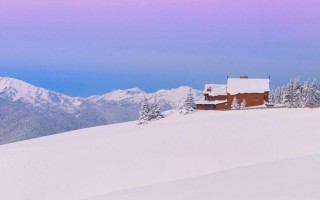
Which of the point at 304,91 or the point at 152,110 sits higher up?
the point at 304,91

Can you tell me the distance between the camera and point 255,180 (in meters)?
16.1

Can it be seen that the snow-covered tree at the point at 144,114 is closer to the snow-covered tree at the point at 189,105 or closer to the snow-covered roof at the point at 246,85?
the snow-covered tree at the point at 189,105

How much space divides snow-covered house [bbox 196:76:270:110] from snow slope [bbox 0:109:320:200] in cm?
3215

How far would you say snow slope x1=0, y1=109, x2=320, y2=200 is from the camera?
15.9 meters

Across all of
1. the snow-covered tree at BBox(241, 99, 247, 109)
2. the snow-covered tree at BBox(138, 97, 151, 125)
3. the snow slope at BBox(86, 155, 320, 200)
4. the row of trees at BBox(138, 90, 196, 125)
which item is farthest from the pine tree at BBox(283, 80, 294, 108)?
the snow slope at BBox(86, 155, 320, 200)

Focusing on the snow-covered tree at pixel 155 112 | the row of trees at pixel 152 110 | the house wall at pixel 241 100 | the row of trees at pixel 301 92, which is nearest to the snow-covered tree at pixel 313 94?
the row of trees at pixel 301 92

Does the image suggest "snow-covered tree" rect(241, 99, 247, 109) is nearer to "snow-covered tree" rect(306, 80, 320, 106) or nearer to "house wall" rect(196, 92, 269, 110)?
"house wall" rect(196, 92, 269, 110)

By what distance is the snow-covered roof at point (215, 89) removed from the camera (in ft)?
255

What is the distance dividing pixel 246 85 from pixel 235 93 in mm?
3969

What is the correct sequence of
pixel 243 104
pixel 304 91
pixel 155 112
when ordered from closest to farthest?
1. pixel 155 112
2. pixel 304 91
3. pixel 243 104

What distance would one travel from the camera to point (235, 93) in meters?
77.5

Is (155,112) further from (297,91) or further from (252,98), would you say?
(297,91)

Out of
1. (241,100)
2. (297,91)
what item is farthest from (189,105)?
(297,91)

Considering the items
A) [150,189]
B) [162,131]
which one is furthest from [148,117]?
[150,189]
